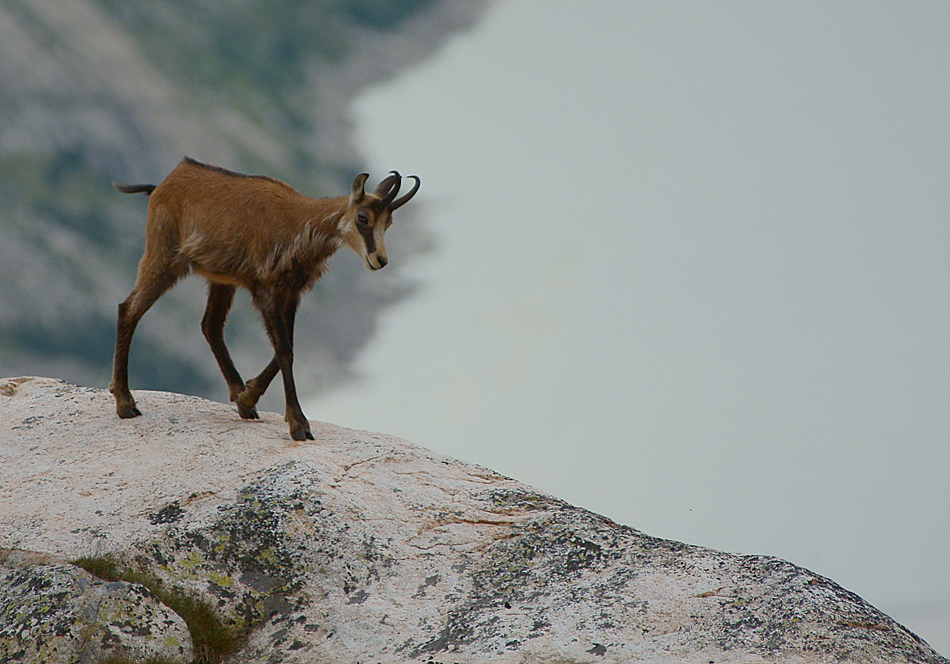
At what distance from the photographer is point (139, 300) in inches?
368

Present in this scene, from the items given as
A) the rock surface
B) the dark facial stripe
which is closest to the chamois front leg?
the rock surface

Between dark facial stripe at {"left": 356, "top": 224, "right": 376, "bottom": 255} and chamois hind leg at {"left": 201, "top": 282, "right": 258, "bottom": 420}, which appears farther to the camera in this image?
chamois hind leg at {"left": 201, "top": 282, "right": 258, "bottom": 420}

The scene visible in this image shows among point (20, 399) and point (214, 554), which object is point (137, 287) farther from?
point (214, 554)

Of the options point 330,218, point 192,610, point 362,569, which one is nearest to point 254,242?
point 330,218

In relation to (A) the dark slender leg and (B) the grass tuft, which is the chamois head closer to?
(A) the dark slender leg

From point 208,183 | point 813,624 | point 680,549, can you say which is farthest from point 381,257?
point 813,624

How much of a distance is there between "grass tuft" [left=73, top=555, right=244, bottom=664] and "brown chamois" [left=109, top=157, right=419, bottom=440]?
90.8 inches

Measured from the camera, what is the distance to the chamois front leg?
8.37 metres

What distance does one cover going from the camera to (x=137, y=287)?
31.0 feet

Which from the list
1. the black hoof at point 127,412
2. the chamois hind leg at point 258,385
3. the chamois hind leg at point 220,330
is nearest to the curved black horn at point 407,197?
the chamois hind leg at point 258,385

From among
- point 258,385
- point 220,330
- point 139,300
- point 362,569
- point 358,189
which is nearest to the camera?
point 362,569

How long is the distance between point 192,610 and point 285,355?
10.1 ft

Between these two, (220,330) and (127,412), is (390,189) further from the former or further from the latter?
(127,412)

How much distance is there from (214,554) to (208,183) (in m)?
4.39
